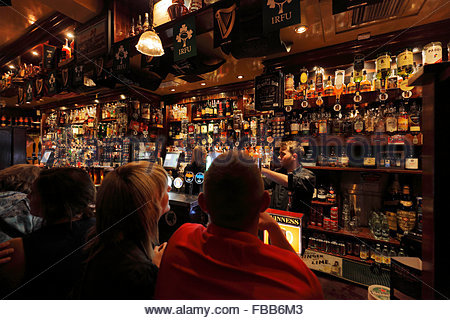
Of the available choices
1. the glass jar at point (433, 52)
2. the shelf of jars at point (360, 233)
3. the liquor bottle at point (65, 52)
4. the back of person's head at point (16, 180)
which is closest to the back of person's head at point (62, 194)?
the back of person's head at point (16, 180)

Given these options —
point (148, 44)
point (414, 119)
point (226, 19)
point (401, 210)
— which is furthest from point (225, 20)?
point (401, 210)

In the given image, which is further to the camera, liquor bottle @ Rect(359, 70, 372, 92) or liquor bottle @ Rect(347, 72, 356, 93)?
liquor bottle @ Rect(347, 72, 356, 93)

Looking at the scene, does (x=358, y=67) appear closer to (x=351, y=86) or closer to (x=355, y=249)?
(x=351, y=86)

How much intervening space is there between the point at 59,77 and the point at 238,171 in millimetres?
5006

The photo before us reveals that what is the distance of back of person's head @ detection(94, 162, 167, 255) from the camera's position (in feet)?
3.08

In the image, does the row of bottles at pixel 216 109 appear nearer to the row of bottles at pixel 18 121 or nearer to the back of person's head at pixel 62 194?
the back of person's head at pixel 62 194

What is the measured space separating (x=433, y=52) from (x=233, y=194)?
3004mm

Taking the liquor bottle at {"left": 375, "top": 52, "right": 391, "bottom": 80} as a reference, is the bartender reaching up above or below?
below

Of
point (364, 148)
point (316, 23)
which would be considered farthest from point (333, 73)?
point (364, 148)

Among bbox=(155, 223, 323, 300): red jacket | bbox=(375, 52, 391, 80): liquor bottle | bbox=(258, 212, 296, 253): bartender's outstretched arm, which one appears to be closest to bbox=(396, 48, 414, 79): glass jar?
bbox=(375, 52, 391, 80): liquor bottle

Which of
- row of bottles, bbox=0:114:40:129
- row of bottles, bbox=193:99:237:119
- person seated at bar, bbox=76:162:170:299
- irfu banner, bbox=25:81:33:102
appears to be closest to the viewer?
person seated at bar, bbox=76:162:170:299

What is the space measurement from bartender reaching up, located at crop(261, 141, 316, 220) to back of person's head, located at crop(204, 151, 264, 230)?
1774mm

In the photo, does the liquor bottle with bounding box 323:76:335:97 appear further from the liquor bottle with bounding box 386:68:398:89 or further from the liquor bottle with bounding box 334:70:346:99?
the liquor bottle with bounding box 386:68:398:89

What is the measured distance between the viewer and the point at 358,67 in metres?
2.75
